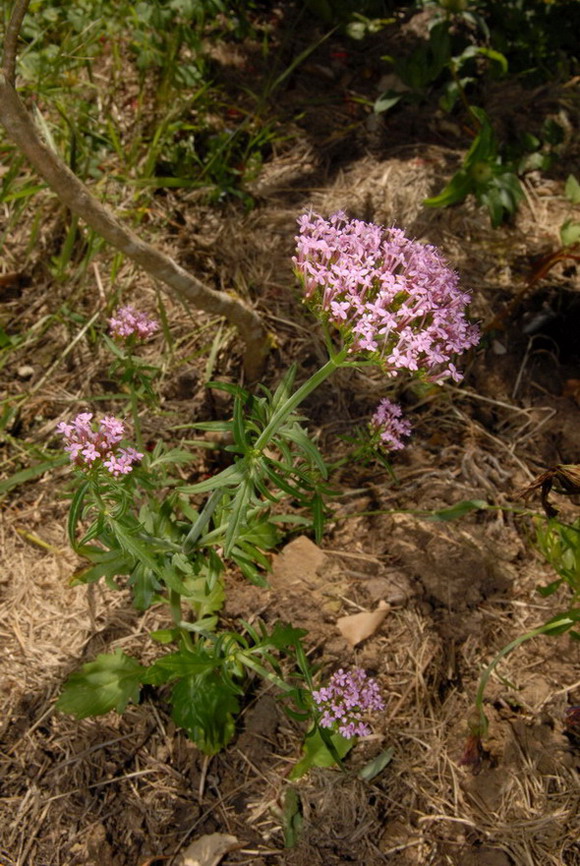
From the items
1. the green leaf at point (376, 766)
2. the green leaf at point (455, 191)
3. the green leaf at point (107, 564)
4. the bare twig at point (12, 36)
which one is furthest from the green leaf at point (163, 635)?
the green leaf at point (455, 191)

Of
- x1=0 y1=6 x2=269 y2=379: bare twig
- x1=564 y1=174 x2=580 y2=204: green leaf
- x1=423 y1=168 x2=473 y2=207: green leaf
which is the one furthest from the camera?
x1=564 y1=174 x2=580 y2=204: green leaf

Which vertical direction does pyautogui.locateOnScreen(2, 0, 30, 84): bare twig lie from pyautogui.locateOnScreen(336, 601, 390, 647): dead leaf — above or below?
above

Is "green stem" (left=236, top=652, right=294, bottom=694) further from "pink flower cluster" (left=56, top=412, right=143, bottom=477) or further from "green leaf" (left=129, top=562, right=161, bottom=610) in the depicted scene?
"pink flower cluster" (left=56, top=412, right=143, bottom=477)

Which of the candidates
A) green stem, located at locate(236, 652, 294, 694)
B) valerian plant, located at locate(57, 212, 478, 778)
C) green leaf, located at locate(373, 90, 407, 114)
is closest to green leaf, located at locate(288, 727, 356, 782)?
valerian plant, located at locate(57, 212, 478, 778)

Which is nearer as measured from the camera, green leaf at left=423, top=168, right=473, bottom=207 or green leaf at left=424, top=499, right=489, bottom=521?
green leaf at left=424, top=499, right=489, bottom=521

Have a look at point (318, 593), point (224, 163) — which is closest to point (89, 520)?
point (318, 593)

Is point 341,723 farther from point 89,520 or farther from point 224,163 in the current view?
point 224,163

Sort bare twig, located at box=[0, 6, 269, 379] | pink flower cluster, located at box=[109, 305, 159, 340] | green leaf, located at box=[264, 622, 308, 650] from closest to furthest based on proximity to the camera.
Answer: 1. bare twig, located at box=[0, 6, 269, 379]
2. green leaf, located at box=[264, 622, 308, 650]
3. pink flower cluster, located at box=[109, 305, 159, 340]
